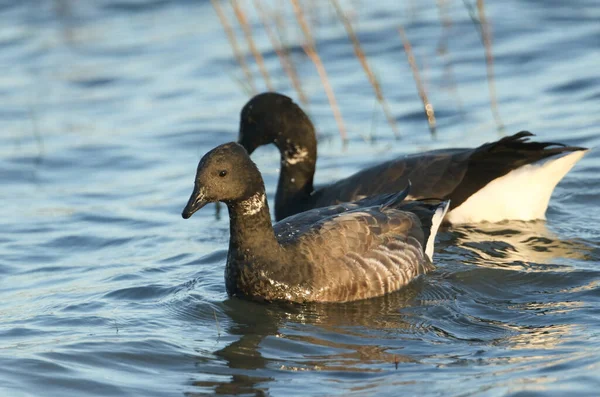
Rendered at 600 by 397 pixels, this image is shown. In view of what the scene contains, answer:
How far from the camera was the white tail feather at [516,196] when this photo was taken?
9773mm

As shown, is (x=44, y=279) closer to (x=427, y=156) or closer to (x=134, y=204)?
(x=134, y=204)

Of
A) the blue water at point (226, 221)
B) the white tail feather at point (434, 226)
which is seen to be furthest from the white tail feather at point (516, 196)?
the white tail feather at point (434, 226)

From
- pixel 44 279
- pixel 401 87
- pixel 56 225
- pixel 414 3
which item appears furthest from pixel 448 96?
pixel 44 279

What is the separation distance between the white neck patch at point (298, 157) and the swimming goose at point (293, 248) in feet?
7.93

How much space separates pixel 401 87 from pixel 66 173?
4.96 m

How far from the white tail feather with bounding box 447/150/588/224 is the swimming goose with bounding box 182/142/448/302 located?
1729 millimetres

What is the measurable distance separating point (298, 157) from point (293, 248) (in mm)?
2957

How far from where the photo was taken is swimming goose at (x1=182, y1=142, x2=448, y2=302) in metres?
7.61

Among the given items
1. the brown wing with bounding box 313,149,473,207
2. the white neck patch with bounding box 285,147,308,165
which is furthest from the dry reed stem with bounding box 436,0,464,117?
the brown wing with bounding box 313,149,473,207

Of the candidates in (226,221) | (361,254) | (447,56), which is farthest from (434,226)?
(447,56)

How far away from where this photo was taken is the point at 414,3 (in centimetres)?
1847

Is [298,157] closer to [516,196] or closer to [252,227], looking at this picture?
[516,196]

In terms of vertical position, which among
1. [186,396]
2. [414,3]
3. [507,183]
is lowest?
[186,396]

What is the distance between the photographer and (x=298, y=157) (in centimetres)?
1071
